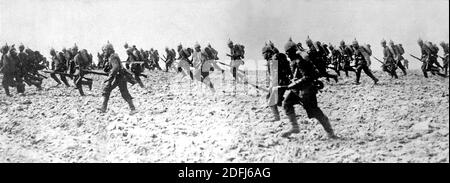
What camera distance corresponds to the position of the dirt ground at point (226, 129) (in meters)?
7.12

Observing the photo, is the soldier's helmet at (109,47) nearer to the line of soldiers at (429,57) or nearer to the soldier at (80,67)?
the soldier at (80,67)

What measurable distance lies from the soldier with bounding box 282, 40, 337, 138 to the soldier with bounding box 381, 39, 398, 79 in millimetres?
9233

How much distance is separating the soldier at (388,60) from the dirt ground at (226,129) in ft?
7.94

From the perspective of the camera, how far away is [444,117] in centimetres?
804

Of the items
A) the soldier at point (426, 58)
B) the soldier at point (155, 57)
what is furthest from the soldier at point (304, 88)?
the soldier at point (155, 57)

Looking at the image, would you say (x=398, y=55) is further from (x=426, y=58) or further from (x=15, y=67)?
(x=15, y=67)

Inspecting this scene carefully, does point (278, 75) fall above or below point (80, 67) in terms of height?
below

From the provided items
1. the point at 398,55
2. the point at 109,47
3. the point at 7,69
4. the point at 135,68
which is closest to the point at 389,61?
the point at 398,55

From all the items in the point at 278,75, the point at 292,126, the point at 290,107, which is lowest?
the point at 292,126

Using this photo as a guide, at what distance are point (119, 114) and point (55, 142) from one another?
212 centimetres

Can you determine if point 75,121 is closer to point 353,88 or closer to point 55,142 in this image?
point 55,142

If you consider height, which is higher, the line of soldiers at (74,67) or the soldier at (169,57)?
the soldier at (169,57)

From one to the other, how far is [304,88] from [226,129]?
194 cm

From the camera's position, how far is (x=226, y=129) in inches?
341
